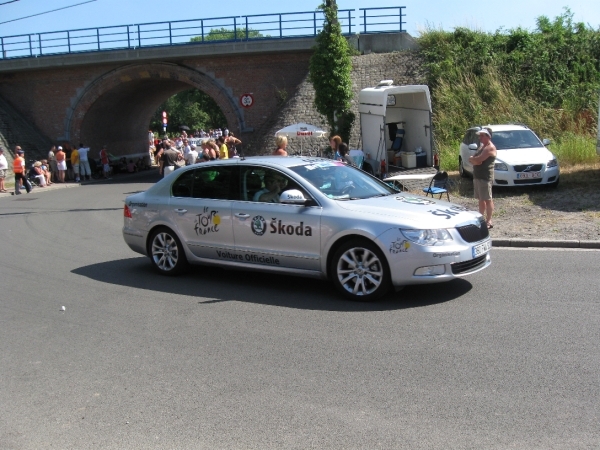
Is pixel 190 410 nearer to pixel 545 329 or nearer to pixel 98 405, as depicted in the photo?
pixel 98 405

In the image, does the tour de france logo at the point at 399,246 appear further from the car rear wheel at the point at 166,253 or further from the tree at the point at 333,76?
the tree at the point at 333,76

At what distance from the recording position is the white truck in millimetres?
19281

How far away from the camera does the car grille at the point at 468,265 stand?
7.45 meters

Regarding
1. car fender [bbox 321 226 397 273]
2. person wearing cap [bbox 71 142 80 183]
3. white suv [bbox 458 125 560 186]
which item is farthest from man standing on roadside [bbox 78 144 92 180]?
car fender [bbox 321 226 397 273]

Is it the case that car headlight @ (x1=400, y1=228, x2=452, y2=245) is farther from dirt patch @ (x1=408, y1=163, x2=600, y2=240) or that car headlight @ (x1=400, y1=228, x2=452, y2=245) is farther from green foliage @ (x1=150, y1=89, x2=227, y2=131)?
green foliage @ (x1=150, y1=89, x2=227, y2=131)

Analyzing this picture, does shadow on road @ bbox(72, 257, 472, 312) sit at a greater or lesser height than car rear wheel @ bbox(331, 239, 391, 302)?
lesser

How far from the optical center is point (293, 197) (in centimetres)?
793

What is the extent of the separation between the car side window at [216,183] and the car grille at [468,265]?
2926 mm

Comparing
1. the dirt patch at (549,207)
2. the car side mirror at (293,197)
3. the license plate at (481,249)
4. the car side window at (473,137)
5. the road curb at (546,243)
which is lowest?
the road curb at (546,243)

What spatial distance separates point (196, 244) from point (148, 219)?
967 millimetres

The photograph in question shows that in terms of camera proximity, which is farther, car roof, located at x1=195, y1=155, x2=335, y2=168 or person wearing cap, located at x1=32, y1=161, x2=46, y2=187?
person wearing cap, located at x1=32, y1=161, x2=46, y2=187

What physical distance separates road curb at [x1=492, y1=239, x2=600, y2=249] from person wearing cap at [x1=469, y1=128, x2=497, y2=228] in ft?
3.10

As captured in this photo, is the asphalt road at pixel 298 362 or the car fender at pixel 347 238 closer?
the asphalt road at pixel 298 362

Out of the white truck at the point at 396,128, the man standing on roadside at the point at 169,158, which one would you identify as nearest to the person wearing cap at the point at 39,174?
the man standing on roadside at the point at 169,158
